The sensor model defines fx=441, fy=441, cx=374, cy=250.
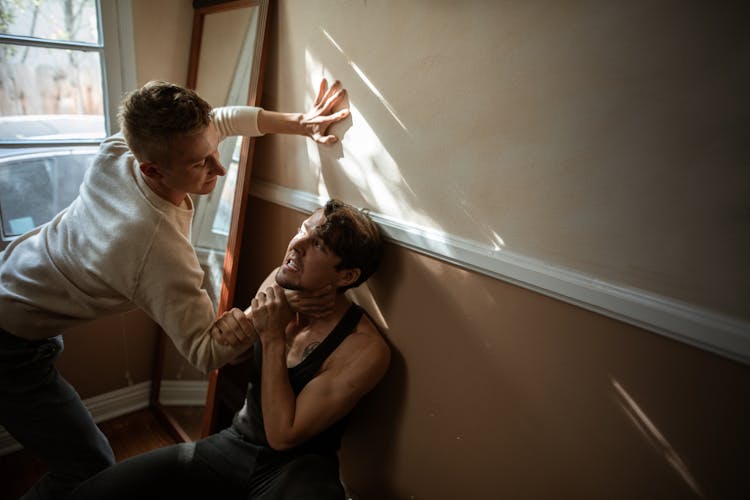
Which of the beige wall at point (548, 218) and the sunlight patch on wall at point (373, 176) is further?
the sunlight patch on wall at point (373, 176)

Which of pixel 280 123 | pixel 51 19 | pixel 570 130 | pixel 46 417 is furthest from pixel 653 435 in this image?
pixel 51 19

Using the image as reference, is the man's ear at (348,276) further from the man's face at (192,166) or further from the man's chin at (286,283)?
the man's face at (192,166)

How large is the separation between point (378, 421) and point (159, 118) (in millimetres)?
1133

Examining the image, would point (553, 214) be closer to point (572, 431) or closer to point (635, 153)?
point (635, 153)

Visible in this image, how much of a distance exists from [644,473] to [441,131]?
35.2 inches

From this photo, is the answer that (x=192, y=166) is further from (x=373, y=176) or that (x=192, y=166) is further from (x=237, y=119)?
(x=373, y=176)

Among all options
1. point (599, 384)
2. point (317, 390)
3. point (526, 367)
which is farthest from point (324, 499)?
point (599, 384)

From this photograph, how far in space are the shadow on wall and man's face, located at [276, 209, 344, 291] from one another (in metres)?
0.16

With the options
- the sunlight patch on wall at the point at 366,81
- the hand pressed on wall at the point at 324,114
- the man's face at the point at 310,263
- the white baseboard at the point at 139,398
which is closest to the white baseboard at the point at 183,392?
the white baseboard at the point at 139,398

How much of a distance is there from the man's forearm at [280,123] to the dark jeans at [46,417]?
1.01 metres

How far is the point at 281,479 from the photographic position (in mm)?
1318

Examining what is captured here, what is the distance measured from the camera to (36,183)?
6.26 ft

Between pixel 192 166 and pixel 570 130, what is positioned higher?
pixel 570 130

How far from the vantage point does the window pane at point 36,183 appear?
184cm
